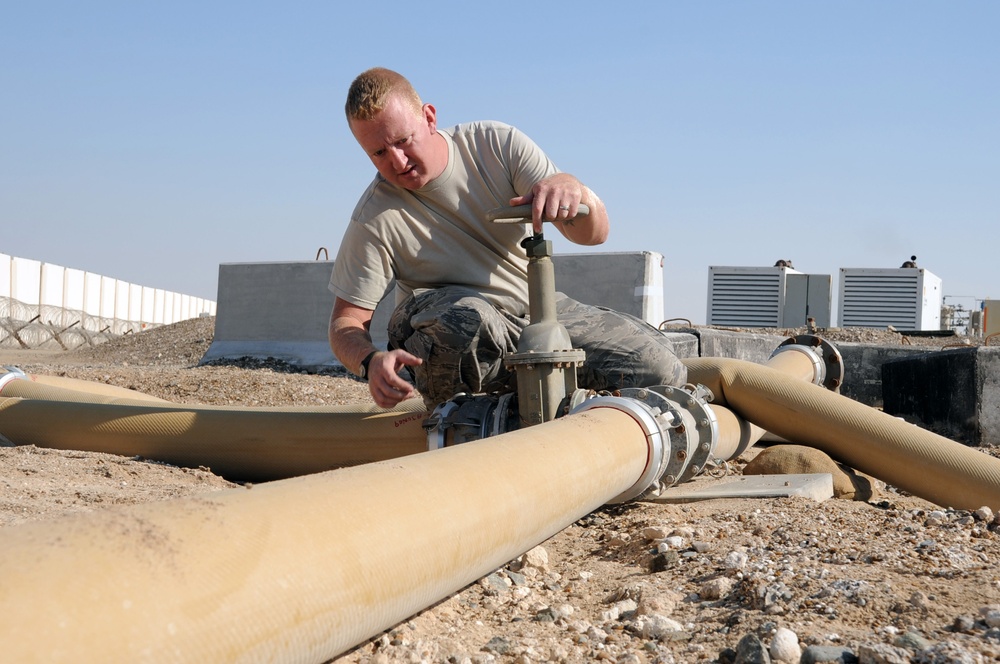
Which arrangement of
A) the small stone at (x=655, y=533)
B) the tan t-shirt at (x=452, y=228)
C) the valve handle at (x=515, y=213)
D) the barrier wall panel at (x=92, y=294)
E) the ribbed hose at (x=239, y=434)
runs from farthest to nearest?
the barrier wall panel at (x=92, y=294), the ribbed hose at (x=239, y=434), the tan t-shirt at (x=452, y=228), the valve handle at (x=515, y=213), the small stone at (x=655, y=533)

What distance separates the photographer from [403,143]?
112 inches

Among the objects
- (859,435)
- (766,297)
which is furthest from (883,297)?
(859,435)

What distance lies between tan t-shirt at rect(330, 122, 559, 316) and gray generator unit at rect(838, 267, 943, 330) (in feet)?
27.9

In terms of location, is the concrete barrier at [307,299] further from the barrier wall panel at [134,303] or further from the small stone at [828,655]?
the barrier wall panel at [134,303]

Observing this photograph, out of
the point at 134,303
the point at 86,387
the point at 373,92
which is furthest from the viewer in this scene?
the point at 134,303

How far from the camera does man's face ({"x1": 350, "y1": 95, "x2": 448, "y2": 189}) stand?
2781 millimetres

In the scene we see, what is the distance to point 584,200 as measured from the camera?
2779mm

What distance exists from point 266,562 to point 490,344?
5.79 ft

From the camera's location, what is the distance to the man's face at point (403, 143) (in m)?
2.78

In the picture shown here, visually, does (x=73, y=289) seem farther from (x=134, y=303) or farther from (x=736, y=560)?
(x=736, y=560)

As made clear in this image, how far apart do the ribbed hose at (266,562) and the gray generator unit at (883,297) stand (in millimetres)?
9860

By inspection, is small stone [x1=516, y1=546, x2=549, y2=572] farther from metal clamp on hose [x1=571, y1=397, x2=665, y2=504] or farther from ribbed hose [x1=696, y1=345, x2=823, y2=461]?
ribbed hose [x1=696, y1=345, x2=823, y2=461]

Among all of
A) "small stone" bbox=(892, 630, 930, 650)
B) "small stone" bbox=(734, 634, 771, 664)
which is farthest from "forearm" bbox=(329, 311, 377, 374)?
"small stone" bbox=(892, 630, 930, 650)

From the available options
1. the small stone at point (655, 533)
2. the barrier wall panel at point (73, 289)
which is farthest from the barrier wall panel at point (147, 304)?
the small stone at point (655, 533)
